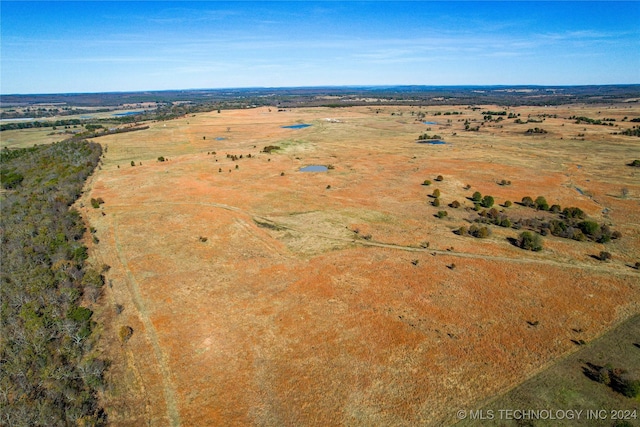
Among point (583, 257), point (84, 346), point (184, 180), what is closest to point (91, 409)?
point (84, 346)

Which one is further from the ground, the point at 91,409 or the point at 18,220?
the point at 18,220

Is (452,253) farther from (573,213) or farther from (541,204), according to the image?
(541,204)

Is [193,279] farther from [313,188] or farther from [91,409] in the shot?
[313,188]

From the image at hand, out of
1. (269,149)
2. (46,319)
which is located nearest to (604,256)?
(46,319)

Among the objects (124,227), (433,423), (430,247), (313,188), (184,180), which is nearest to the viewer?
(433,423)

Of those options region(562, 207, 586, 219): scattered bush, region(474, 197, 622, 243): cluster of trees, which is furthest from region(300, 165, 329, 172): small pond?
region(562, 207, 586, 219): scattered bush

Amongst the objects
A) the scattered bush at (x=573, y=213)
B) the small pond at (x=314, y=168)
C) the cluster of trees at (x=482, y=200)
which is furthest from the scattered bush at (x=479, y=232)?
the small pond at (x=314, y=168)
